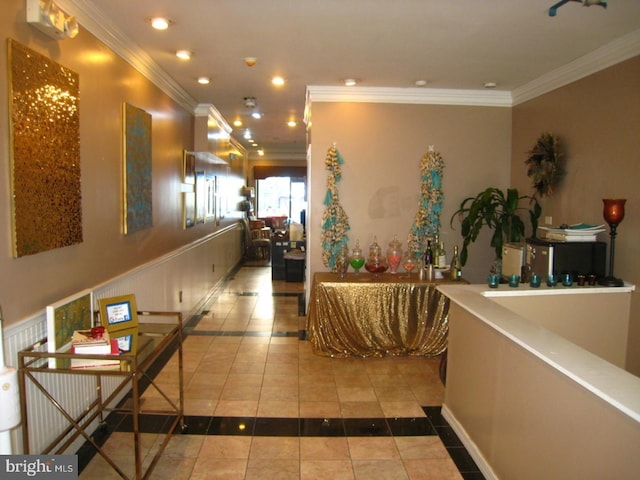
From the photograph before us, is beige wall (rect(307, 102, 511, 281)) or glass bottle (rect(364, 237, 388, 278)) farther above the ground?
beige wall (rect(307, 102, 511, 281))

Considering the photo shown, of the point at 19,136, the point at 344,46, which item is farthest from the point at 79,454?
the point at 344,46

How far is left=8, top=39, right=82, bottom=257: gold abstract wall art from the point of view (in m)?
2.20

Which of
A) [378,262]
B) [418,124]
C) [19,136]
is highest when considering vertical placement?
[418,124]

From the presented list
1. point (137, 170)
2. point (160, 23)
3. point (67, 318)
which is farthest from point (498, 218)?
point (67, 318)

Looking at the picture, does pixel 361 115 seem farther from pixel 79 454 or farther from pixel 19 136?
pixel 79 454

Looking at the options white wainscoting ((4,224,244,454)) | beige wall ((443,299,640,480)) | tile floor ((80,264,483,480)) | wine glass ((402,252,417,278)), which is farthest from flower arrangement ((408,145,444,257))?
white wainscoting ((4,224,244,454))

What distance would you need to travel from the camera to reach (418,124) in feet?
16.9

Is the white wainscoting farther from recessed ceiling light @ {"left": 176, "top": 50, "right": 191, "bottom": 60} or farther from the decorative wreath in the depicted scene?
the decorative wreath

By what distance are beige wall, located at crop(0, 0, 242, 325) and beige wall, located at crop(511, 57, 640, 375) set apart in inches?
145

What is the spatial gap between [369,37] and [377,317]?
7.88ft

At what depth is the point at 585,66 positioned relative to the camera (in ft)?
12.6

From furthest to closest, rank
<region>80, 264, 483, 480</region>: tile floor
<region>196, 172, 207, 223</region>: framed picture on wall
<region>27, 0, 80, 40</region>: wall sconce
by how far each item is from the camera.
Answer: <region>196, 172, 207, 223</region>: framed picture on wall → <region>80, 264, 483, 480</region>: tile floor → <region>27, 0, 80, 40</region>: wall sconce

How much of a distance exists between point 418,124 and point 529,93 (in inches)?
44.3

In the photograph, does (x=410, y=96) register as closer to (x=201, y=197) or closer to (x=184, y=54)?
(x=184, y=54)
